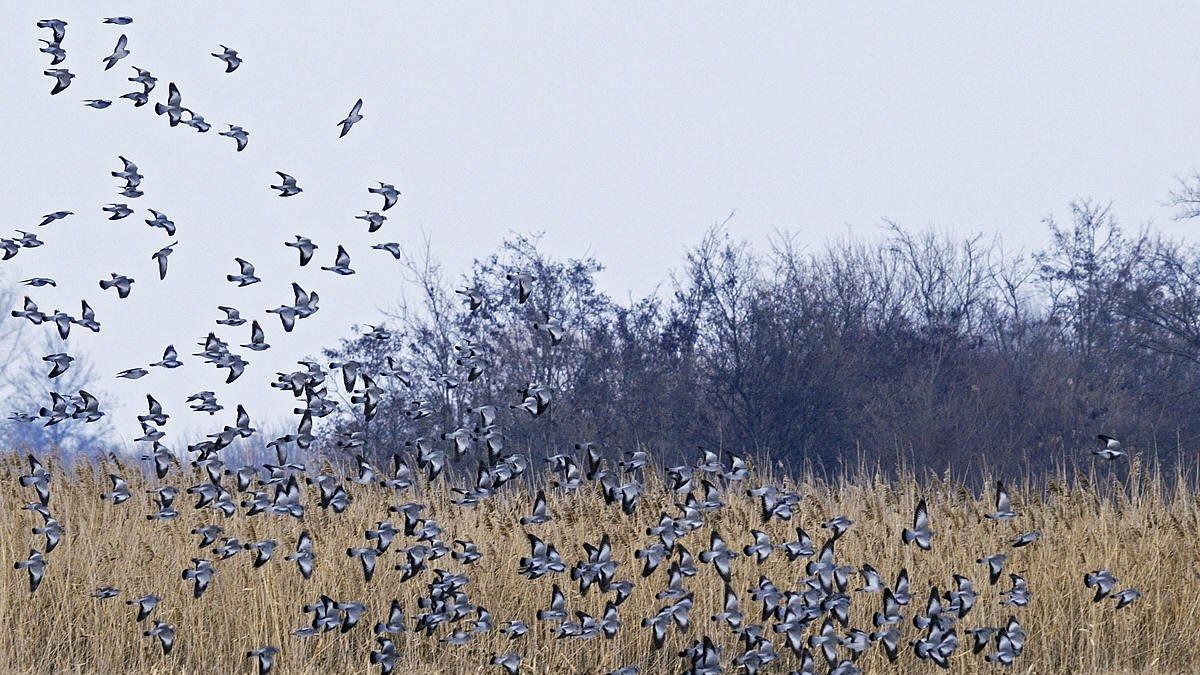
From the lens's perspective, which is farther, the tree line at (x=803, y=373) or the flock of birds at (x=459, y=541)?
the tree line at (x=803, y=373)

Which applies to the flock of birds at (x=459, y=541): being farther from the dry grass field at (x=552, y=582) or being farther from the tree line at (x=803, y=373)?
the tree line at (x=803, y=373)

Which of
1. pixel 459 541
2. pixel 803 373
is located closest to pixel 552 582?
pixel 459 541

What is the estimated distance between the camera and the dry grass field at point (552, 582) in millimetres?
7496

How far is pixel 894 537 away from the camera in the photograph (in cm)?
848

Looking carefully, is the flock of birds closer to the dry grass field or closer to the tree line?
the dry grass field

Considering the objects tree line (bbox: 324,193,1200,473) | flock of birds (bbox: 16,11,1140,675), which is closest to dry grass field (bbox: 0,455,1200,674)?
flock of birds (bbox: 16,11,1140,675)

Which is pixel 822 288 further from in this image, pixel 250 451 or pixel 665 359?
pixel 250 451

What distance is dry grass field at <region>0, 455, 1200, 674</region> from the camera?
24.6ft

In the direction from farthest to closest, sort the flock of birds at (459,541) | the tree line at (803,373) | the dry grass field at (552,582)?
the tree line at (803,373), the dry grass field at (552,582), the flock of birds at (459,541)

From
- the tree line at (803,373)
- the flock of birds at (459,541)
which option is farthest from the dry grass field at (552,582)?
the tree line at (803,373)

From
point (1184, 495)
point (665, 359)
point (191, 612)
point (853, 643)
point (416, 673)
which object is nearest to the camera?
point (853, 643)

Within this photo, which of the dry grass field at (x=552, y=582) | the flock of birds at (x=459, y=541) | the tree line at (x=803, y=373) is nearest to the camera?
the flock of birds at (x=459, y=541)

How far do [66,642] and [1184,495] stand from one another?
23.4 feet

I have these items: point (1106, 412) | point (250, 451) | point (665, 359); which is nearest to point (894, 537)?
point (250, 451)
